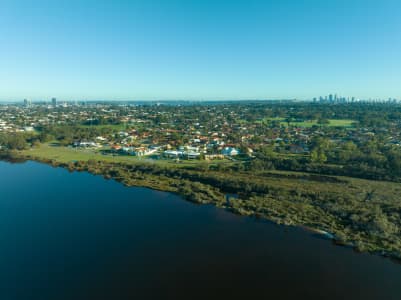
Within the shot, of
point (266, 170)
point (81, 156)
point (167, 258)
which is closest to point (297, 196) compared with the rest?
point (266, 170)

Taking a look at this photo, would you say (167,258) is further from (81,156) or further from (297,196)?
(81,156)

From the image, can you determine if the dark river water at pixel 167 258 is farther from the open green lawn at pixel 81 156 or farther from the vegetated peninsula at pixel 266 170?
the open green lawn at pixel 81 156

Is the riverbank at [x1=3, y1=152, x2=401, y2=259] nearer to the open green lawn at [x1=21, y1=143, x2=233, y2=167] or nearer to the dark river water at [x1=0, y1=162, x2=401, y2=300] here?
the dark river water at [x1=0, y1=162, x2=401, y2=300]

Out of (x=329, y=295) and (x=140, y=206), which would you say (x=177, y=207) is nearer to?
(x=140, y=206)

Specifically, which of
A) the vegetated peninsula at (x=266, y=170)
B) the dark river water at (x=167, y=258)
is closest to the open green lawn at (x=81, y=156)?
the vegetated peninsula at (x=266, y=170)

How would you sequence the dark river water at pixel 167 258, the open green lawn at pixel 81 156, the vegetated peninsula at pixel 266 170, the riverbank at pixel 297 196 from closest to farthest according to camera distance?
1. the dark river water at pixel 167 258
2. the riverbank at pixel 297 196
3. the vegetated peninsula at pixel 266 170
4. the open green lawn at pixel 81 156

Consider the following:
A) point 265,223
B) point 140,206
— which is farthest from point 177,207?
point 265,223
